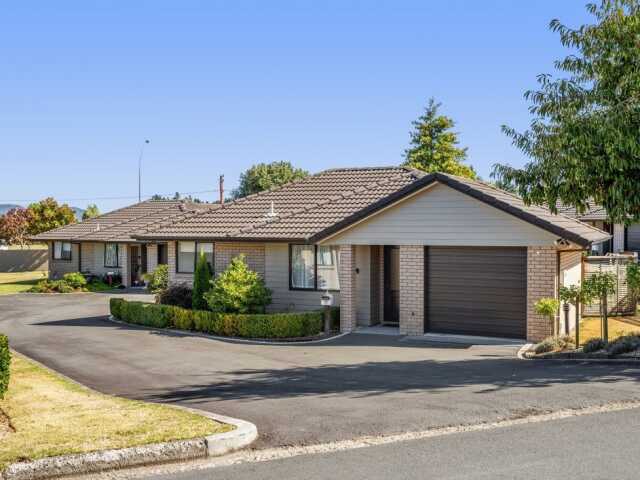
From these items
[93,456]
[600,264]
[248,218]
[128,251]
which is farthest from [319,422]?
[128,251]

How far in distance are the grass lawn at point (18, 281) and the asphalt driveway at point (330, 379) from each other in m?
20.7

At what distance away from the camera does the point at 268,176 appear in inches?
3091

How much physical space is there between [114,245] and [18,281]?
10.9m

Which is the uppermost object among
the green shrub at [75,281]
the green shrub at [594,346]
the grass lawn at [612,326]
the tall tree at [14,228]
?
the tall tree at [14,228]

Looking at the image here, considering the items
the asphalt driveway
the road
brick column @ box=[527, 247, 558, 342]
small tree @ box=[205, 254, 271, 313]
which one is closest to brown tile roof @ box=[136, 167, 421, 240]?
small tree @ box=[205, 254, 271, 313]

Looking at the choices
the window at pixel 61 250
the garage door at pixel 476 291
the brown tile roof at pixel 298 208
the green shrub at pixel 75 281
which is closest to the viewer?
the garage door at pixel 476 291

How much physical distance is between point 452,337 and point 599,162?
23.8 feet

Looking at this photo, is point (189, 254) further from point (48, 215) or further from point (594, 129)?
point (48, 215)

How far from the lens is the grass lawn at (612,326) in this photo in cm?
1862

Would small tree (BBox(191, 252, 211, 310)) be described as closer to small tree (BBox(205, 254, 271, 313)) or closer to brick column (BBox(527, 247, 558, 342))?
small tree (BBox(205, 254, 271, 313))

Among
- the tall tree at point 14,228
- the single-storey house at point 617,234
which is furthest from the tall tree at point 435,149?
the tall tree at point 14,228

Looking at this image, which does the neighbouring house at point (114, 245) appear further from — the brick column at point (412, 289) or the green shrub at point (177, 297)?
the brick column at point (412, 289)

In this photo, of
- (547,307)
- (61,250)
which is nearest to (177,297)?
(547,307)

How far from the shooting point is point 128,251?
39.0 metres
